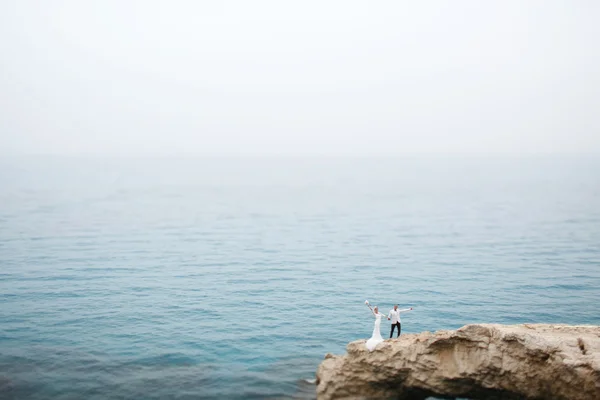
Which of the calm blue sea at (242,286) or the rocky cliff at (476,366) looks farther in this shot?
the calm blue sea at (242,286)

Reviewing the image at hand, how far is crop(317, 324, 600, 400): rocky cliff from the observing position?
70.6 feet

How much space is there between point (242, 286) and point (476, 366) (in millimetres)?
30757

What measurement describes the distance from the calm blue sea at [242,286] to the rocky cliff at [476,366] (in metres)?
Answer: 5.04

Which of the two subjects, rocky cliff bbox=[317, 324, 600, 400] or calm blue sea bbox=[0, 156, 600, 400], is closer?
rocky cliff bbox=[317, 324, 600, 400]

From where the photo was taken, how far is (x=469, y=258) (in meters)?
64.3

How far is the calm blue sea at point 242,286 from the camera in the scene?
32.0 meters

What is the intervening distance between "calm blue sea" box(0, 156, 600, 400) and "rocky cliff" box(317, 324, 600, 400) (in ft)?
16.5

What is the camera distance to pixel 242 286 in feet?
168

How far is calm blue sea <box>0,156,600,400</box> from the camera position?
105 feet

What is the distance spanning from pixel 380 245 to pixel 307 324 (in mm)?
34450

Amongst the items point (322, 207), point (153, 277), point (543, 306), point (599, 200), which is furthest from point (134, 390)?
point (599, 200)

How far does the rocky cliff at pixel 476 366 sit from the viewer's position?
70.6ft

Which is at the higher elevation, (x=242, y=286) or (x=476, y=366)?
(x=476, y=366)

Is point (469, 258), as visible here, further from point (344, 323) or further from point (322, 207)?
point (322, 207)
